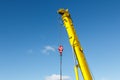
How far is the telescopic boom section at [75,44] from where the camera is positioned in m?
15.0

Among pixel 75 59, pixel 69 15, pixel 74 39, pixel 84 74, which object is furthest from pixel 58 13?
pixel 84 74

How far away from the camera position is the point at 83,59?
15391 mm

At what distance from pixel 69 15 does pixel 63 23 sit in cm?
67

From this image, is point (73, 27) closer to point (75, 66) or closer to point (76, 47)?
point (76, 47)

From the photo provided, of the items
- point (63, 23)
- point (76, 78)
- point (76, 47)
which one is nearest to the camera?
point (76, 78)

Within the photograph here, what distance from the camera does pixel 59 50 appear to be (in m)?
16.4

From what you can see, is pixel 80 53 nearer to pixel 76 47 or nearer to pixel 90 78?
pixel 76 47

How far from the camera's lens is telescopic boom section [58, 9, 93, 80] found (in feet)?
49.1

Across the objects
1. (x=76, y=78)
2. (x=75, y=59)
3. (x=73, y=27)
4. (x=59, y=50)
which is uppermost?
(x=73, y=27)

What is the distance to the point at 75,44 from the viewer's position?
1574 centimetres

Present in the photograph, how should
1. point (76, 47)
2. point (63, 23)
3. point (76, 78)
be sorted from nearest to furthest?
1. point (76, 78)
2. point (76, 47)
3. point (63, 23)

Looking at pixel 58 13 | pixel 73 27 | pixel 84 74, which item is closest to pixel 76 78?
pixel 84 74

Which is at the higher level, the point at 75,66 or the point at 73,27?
the point at 73,27

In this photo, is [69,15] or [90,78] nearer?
[90,78]
